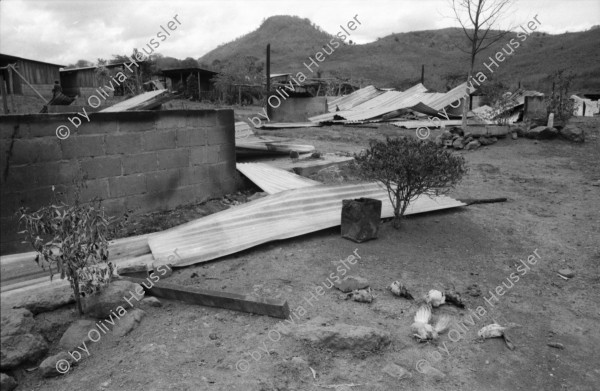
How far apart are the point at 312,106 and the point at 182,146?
14697 millimetres

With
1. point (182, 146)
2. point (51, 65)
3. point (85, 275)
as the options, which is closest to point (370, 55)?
point (51, 65)

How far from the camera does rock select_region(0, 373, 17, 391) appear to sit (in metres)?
2.34

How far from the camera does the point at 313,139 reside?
1353cm

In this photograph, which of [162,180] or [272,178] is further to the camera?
[272,178]

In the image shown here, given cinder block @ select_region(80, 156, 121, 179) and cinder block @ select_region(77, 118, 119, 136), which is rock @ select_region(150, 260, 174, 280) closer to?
cinder block @ select_region(80, 156, 121, 179)

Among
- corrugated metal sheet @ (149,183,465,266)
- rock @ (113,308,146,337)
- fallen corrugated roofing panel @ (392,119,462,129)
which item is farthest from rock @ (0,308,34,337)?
fallen corrugated roofing panel @ (392,119,462,129)

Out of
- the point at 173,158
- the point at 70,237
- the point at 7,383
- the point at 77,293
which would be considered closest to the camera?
the point at 7,383

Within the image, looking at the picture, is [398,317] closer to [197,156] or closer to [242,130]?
[197,156]

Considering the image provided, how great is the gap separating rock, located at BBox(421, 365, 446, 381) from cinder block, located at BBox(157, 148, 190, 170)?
3976mm

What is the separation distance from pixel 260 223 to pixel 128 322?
1.88 meters

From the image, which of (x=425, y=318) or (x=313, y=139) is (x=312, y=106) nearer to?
(x=313, y=139)

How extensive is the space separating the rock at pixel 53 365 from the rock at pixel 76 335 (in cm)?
18

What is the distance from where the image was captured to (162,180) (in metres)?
5.46

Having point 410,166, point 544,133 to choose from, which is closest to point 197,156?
point 410,166
